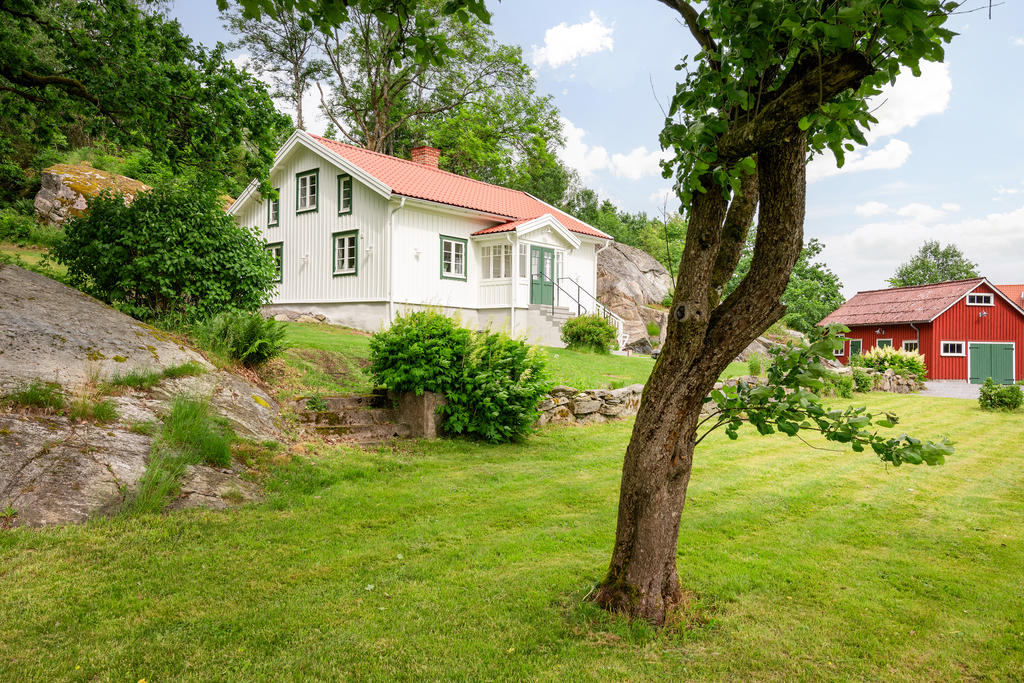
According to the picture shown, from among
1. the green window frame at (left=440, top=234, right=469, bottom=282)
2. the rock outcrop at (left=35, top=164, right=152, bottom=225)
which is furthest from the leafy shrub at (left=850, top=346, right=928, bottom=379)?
the rock outcrop at (left=35, top=164, right=152, bottom=225)

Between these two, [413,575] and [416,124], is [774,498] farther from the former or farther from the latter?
[416,124]

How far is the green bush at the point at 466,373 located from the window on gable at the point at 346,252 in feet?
36.3

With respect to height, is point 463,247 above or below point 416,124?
below

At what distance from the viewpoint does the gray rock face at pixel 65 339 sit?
6.05 m

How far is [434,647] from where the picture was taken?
10.4 feet

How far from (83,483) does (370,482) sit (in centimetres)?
248

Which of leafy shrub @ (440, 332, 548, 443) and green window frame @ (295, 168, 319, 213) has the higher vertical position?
green window frame @ (295, 168, 319, 213)

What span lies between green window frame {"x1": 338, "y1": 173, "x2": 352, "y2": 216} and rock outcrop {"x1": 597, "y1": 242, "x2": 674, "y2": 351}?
1194 cm

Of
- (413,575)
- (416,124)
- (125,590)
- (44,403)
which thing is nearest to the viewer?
(125,590)

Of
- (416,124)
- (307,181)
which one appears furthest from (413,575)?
(416,124)

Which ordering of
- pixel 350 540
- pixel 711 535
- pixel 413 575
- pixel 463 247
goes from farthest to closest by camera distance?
pixel 463 247
pixel 711 535
pixel 350 540
pixel 413 575

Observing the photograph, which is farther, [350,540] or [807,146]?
[350,540]

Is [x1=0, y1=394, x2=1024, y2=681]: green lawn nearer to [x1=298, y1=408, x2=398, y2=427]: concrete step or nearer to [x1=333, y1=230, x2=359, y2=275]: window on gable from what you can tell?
[x1=298, y1=408, x2=398, y2=427]: concrete step

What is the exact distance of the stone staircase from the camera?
7926mm
